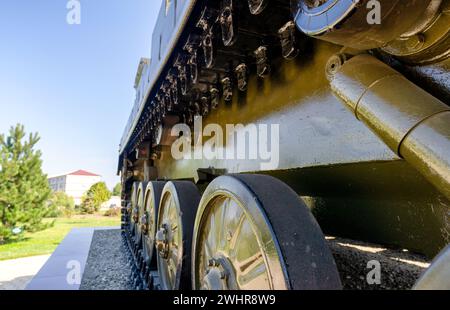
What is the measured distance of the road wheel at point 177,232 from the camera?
5.53 feet

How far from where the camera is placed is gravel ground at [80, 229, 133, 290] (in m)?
3.80

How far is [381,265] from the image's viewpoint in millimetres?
771

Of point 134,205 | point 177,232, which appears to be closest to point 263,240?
point 177,232

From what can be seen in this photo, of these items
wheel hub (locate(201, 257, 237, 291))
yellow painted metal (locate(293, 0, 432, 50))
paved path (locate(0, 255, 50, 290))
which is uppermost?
yellow painted metal (locate(293, 0, 432, 50))

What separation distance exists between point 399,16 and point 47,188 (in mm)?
22604

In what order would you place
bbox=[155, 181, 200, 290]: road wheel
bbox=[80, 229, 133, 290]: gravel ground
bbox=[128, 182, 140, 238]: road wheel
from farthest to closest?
bbox=[128, 182, 140, 238]: road wheel → bbox=[80, 229, 133, 290]: gravel ground → bbox=[155, 181, 200, 290]: road wheel

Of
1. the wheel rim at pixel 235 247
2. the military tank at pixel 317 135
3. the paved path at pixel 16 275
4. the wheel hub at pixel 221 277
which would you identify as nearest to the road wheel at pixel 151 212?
the military tank at pixel 317 135

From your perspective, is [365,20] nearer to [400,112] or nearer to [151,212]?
[400,112]

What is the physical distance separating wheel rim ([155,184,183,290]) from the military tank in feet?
0.32

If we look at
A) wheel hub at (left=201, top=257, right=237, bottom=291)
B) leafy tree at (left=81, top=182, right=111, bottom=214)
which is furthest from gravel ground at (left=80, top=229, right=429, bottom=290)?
leafy tree at (left=81, top=182, right=111, bottom=214)

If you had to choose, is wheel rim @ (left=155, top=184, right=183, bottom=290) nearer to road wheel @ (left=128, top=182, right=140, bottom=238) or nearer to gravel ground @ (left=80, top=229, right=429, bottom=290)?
gravel ground @ (left=80, top=229, right=429, bottom=290)
